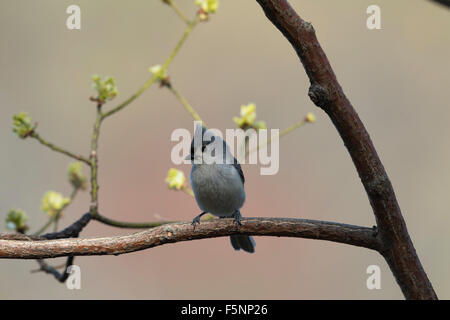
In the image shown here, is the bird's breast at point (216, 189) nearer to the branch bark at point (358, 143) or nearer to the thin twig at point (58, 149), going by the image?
the thin twig at point (58, 149)

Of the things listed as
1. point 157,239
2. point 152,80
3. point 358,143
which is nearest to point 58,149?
point 152,80

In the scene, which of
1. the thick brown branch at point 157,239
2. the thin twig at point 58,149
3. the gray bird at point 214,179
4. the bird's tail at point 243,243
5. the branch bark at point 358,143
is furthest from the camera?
the bird's tail at point 243,243

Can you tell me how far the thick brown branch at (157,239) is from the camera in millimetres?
1053

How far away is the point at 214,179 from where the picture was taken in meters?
1.71

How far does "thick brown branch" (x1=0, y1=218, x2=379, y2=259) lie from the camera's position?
1.05 m

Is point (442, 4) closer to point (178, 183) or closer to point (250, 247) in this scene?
point (178, 183)

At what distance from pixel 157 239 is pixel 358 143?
0.45m

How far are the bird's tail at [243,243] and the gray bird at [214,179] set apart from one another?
20cm

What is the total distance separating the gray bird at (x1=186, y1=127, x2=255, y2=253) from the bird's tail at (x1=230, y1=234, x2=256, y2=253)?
0.67ft

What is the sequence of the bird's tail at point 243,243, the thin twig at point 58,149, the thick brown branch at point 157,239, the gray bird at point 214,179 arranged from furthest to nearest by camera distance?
the bird's tail at point 243,243, the gray bird at point 214,179, the thin twig at point 58,149, the thick brown branch at point 157,239

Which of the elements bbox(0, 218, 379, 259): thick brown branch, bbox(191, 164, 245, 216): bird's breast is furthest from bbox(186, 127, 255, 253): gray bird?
bbox(0, 218, 379, 259): thick brown branch

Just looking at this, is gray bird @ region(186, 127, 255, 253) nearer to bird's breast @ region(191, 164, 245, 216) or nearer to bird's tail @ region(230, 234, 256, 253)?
bird's breast @ region(191, 164, 245, 216)

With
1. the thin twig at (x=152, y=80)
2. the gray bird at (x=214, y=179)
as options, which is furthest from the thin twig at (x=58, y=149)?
the gray bird at (x=214, y=179)

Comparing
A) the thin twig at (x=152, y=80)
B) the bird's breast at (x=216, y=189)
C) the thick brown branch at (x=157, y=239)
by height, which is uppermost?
the thin twig at (x=152, y=80)
